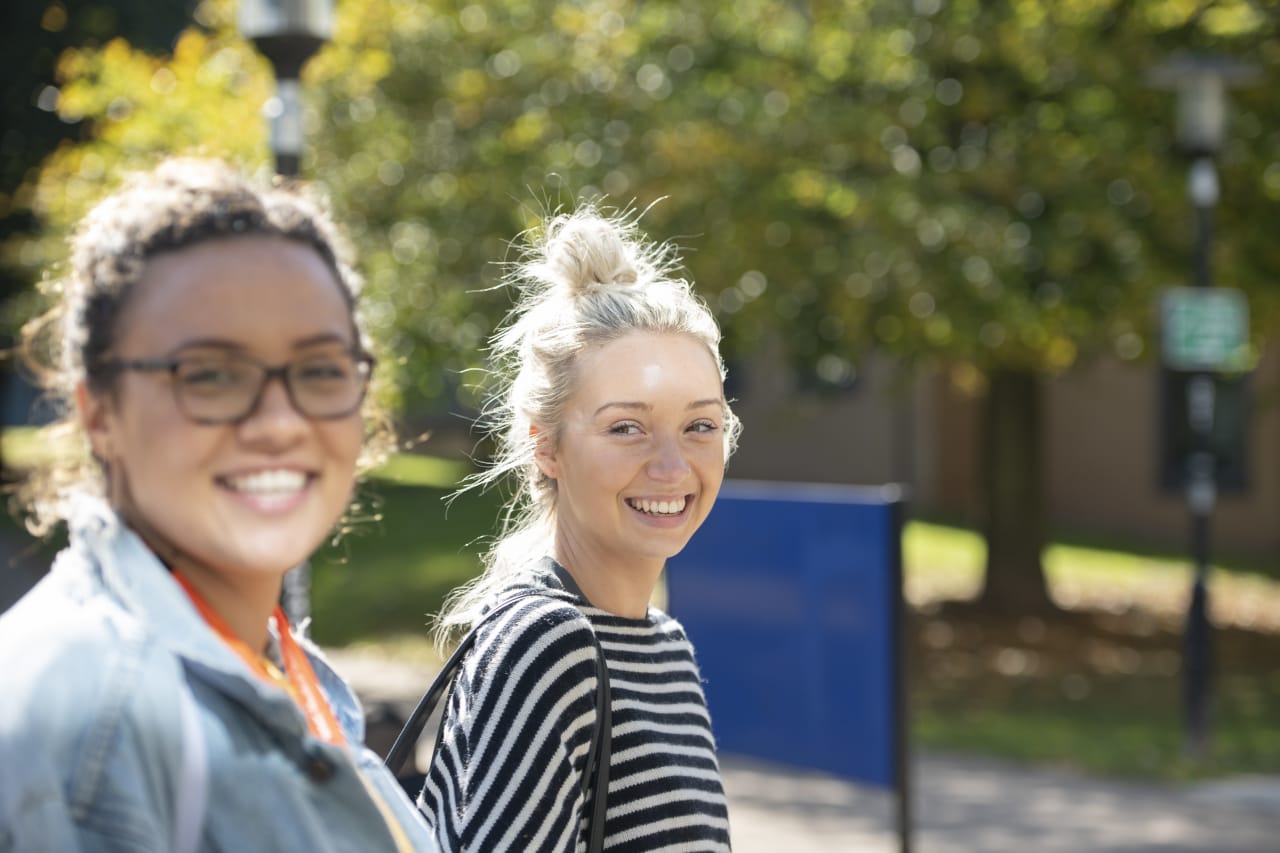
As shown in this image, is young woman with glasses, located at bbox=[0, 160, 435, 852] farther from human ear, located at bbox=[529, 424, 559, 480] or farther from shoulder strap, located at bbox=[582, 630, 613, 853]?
human ear, located at bbox=[529, 424, 559, 480]

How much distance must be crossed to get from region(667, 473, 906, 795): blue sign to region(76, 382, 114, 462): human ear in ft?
15.4

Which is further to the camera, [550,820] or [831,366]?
[831,366]

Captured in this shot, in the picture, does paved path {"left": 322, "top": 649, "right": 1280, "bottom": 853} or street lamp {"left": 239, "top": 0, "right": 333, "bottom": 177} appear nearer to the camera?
street lamp {"left": 239, "top": 0, "right": 333, "bottom": 177}

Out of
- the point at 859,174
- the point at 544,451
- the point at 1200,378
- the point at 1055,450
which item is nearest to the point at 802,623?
the point at 544,451

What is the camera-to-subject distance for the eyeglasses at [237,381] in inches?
53.5

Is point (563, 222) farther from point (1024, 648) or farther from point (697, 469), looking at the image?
point (1024, 648)

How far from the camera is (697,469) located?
2.28 metres

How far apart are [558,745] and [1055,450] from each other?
22659 millimetres

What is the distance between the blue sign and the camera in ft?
19.4

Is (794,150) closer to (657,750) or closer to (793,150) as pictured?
(793,150)

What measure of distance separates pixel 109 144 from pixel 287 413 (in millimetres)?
10934

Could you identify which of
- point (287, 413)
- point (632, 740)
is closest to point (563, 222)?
Result: point (632, 740)

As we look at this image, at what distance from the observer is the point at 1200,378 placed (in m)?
9.69

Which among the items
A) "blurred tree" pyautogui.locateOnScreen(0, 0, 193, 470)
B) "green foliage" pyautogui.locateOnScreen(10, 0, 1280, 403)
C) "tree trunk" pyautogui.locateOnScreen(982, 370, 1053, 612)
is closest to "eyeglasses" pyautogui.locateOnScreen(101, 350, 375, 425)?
"green foliage" pyautogui.locateOnScreen(10, 0, 1280, 403)
